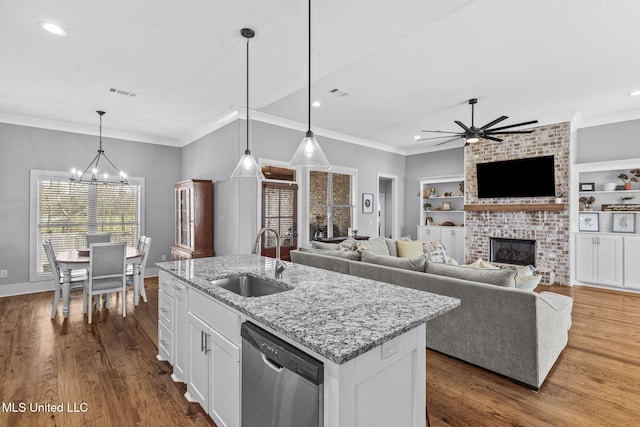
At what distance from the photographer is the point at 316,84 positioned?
394cm

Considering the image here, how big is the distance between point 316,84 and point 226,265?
250 cm

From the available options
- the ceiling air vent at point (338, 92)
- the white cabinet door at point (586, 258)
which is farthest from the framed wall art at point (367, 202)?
the white cabinet door at point (586, 258)

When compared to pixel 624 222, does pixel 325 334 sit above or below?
below

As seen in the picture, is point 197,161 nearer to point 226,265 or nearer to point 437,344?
point 226,265

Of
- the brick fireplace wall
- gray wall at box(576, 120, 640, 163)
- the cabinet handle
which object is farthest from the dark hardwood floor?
gray wall at box(576, 120, 640, 163)

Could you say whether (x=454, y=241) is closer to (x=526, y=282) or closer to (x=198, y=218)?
(x=526, y=282)

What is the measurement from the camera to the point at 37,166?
202 inches

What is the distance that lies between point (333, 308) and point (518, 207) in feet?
18.4

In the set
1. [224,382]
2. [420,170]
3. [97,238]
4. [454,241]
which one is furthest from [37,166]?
[454,241]

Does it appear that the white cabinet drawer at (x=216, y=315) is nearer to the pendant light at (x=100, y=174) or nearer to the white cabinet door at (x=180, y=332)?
the white cabinet door at (x=180, y=332)

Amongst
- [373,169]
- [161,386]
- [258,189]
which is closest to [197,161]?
[258,189]

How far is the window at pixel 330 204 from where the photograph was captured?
5.98 metres

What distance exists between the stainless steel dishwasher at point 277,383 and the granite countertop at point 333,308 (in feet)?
0.23

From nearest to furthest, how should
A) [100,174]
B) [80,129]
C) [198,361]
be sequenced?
[198,361] → [80,129] → [100,174]
